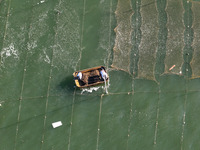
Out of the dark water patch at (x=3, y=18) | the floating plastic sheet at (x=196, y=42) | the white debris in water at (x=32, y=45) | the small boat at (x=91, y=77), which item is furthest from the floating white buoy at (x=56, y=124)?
the floating plastic sheet at (x=196, y=42)

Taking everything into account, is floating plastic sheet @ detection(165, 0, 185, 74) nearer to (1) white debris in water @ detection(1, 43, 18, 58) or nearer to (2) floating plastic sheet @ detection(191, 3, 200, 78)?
(2) floating plastic sheet @ detection(191, 3, 200, 78)

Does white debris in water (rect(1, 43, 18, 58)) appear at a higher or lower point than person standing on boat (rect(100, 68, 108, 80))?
higher

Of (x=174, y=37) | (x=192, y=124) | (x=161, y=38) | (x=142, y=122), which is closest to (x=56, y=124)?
(x=142, y=122)

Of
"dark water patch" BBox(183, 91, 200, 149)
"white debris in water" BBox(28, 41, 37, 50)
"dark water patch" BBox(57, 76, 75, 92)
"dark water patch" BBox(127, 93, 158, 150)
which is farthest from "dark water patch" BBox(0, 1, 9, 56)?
"dark water patch" BBox(183, 91, 200, 149)

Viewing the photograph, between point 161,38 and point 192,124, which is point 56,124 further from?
point 192,124

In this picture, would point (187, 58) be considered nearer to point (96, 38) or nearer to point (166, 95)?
point (166, 95)

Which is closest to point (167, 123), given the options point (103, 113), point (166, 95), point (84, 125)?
point (166, 95)
